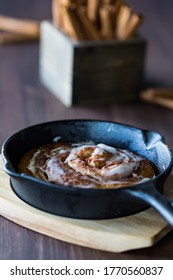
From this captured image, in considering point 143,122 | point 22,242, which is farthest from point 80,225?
point 143,122

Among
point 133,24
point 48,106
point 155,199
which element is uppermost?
point 133,24

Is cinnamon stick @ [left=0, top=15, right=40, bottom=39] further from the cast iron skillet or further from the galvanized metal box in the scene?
the cast iron skillet

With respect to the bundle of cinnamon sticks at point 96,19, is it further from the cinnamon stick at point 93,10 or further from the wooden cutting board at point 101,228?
the wooden cutting board at point 101,228

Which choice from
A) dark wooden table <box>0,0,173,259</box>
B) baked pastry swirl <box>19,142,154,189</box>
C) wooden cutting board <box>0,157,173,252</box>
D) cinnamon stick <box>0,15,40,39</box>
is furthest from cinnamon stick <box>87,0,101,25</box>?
wooden cutting board <box>0,157,173,252</box>

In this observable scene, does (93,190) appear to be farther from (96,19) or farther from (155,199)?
(96,19)

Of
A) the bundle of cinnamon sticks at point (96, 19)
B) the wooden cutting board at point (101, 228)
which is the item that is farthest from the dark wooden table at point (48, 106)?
the bundle of cinnamon sticks at point (96, 19)

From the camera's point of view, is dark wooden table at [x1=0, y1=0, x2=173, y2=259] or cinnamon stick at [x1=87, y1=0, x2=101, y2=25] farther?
cinnamon stick at [x1=87, y1=0, x2=101, y2=25]

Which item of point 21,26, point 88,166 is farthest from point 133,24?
point 88,166
